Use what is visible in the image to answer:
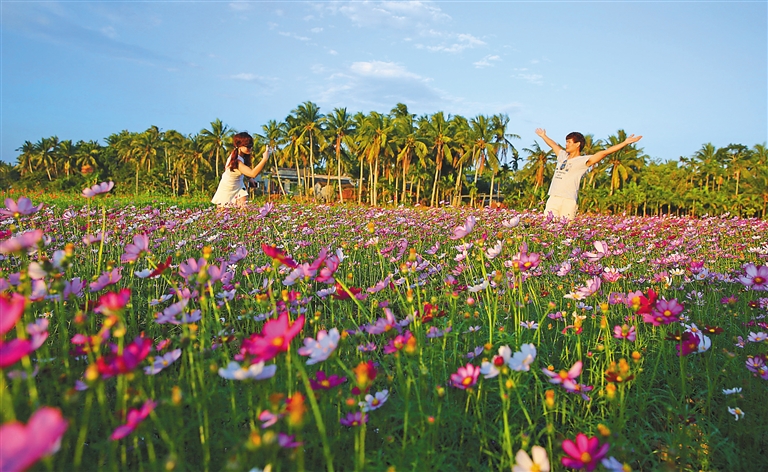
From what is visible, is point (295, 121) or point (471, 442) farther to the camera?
point (295, 121)

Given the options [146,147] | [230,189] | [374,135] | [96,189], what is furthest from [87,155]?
[96,189]

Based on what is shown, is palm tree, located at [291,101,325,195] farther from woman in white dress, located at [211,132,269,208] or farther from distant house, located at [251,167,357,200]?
woman in white dress, located at [211,132,269,208]

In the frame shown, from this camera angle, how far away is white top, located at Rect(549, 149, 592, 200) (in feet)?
18.5

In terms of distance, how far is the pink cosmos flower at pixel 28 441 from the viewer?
0.43 m

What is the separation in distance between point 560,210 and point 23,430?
6.05 m

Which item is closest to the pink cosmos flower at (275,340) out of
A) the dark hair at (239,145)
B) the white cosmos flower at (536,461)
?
the white cosmos flower at (536,461)

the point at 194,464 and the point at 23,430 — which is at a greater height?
the point at 23,430

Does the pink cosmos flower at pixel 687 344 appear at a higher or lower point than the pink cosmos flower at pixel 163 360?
higher

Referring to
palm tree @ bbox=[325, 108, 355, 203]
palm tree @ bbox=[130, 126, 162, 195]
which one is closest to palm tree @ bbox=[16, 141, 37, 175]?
palm tree @ bbox=[130, 126, 162, 195]

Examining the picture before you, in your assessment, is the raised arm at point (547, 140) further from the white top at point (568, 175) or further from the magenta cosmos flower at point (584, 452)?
the magenta cosmos flower at point (584, 452)

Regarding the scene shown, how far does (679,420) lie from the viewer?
151 centimetres

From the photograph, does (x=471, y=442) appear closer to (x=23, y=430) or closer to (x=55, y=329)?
(x=23, y=430)

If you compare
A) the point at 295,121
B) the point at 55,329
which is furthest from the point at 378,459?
the point at 295,121

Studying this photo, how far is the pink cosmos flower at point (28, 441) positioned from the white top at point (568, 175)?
5817 millimetres
